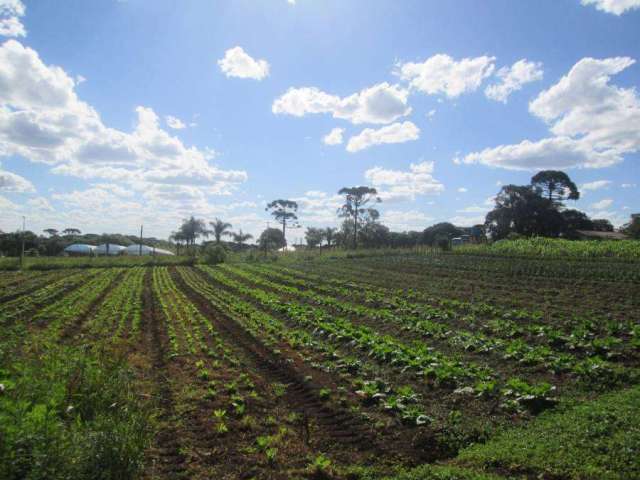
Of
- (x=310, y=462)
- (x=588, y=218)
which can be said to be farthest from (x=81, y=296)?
(x=588, y=218)

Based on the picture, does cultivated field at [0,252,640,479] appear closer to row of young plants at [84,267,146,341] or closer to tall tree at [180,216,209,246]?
row of young plants at [84,267,146,341]

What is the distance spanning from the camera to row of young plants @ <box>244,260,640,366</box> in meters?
8.59

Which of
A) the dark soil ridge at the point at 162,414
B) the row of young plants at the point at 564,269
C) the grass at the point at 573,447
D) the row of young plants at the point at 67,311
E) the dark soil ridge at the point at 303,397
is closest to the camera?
the grass at the point at 573,447

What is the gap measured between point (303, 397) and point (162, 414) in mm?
2493

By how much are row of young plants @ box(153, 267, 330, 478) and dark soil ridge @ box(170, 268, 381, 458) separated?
33 centimetres

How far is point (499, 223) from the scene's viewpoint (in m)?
57.2

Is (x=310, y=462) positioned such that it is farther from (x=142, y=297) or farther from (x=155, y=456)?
(x=142, y=297)

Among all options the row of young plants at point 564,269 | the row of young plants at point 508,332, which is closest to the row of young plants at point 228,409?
the row of young plants at point 508,332

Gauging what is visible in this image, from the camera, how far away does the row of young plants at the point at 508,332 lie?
859 centimetres

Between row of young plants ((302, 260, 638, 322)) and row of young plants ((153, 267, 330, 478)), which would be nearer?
row of young plants ((153, 267, 330, 478))

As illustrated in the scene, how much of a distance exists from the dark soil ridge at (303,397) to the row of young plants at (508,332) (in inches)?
161

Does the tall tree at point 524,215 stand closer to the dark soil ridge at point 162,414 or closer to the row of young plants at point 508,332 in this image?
the row of young plants at point 508,332

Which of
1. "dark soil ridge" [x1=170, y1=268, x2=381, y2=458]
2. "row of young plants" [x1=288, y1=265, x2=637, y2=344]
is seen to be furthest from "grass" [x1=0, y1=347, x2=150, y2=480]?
"row of young plants" [x1=288, y1=265, x2=637, y2=344]

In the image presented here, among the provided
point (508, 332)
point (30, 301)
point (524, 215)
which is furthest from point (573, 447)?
point (524, 215)
